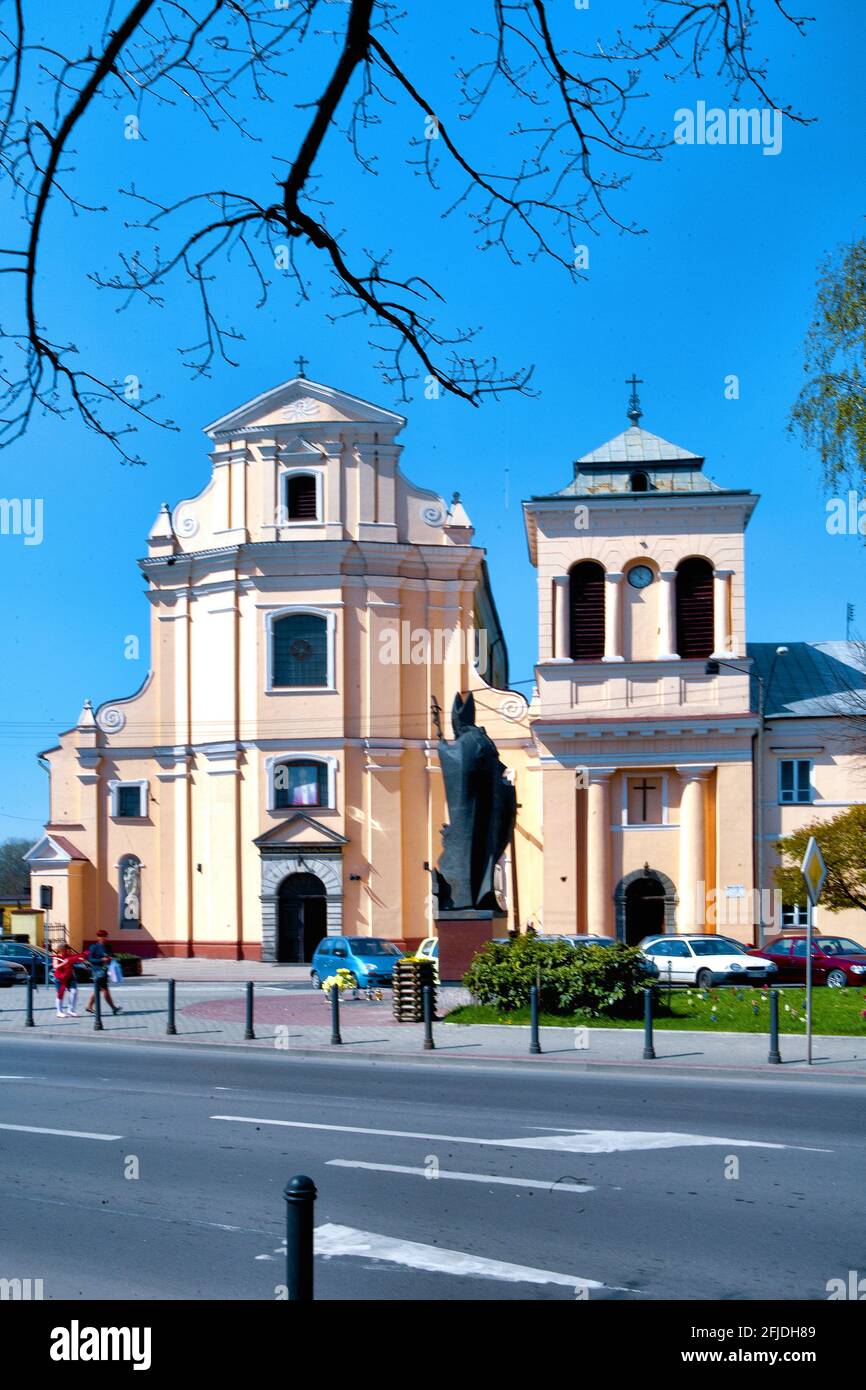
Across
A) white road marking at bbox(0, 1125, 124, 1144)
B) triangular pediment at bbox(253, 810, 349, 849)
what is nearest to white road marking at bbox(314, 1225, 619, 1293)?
white road marking at bbox(0, 1125, 124, 1144)

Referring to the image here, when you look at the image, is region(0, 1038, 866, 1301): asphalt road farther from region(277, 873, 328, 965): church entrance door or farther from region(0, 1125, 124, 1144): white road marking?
region(277, 873, 328, 965): church entrance door

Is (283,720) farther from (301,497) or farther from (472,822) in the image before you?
(472,822)

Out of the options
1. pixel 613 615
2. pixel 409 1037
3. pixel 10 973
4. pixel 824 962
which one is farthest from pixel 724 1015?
pixel 613 615

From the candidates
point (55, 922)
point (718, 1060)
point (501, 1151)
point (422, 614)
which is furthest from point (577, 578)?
point (501, 1151)

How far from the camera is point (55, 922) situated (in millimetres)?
50281

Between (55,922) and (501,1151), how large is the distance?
41.0 metres

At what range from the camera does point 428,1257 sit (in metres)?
8.30

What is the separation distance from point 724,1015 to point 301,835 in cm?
2616

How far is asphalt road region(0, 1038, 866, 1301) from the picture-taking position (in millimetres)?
7926

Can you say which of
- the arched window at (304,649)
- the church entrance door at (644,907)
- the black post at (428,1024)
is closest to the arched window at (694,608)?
the church entrance door at (644,907)

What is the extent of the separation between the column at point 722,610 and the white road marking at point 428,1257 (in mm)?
39982

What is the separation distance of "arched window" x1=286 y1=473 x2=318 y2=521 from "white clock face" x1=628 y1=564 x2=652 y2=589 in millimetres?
11043

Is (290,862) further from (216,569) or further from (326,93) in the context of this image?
(326,93)

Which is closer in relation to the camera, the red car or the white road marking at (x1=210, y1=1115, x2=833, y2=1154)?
the white road marking at (x1=210, y1=1115, x2=833, y2=1154)
